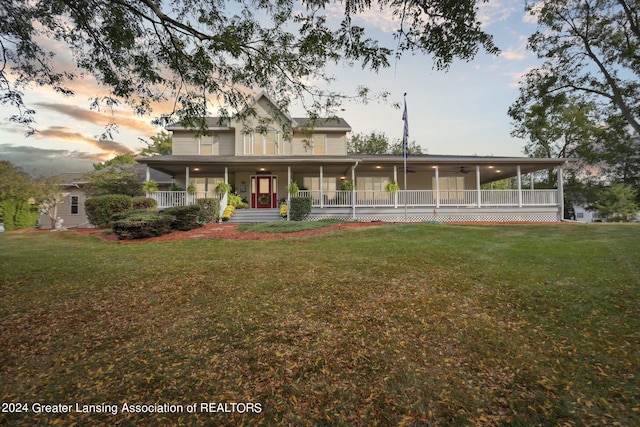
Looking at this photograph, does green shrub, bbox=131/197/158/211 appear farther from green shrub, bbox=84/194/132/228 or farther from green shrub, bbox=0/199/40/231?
green shrub, bbox=0/199/40/231

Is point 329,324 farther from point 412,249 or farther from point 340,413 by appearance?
point 412,249

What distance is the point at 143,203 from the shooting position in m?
14.2

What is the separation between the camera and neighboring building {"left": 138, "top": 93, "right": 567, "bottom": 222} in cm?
1672

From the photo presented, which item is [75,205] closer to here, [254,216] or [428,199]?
[254,216]

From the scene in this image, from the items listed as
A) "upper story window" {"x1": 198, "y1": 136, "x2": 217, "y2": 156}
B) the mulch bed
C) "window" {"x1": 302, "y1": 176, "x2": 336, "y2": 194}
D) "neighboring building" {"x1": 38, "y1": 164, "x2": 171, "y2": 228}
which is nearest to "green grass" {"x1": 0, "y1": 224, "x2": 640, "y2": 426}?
the mulch bed

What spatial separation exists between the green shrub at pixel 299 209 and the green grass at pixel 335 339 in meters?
8.68

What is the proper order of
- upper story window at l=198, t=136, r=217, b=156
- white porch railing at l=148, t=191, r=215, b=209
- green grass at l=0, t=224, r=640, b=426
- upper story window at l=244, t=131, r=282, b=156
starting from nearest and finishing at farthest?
green grass at l=0, t=224, r=640, b=426 → white porch railing at l=148, t=191, r=215, b=209 → upper story window at l=244, t=131, r=282, b=156 → upper story window at l=198, t=136, r=217, b=156

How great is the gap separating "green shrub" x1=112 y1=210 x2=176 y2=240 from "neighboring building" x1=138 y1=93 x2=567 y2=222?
501 cm

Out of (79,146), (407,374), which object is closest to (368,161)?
(79,146)

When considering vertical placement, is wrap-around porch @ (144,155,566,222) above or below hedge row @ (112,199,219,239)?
above

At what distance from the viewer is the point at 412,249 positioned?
801cm

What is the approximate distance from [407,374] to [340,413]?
85 centimetres

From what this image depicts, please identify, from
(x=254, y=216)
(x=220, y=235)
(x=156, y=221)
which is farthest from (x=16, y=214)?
(x=220, y=235)

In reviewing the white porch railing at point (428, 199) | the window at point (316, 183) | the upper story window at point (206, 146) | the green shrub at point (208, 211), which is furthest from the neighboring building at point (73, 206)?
the white porch railing at point (428, 199)
